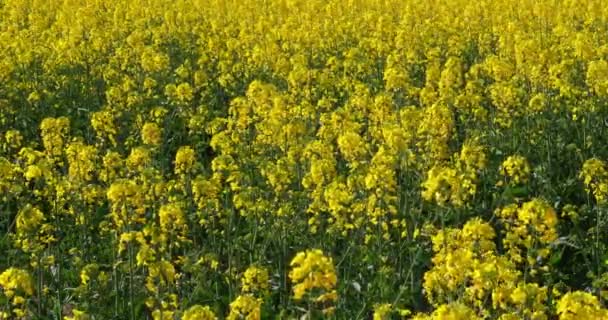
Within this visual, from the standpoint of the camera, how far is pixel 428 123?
6.51 meters

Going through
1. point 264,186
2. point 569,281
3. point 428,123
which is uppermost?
point 428,123

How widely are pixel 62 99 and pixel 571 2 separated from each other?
745 cm

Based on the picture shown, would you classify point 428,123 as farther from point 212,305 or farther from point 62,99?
point 62,99

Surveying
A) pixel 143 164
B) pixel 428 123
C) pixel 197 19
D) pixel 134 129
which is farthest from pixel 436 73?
pixel 197 19

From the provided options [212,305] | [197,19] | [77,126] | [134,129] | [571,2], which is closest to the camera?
[212,305]

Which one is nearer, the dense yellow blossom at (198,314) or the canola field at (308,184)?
the dense yellow blossom at (198,314)

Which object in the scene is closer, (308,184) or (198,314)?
(198,314)

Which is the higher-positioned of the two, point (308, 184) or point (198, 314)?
point (308, 184)

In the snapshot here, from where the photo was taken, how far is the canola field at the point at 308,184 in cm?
463

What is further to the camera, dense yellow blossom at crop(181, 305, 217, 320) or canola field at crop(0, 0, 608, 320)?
canola field at crop(0, 0, 608, 320)

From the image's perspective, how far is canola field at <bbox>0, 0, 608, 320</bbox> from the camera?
463 centimetres

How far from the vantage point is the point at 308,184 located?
584cm

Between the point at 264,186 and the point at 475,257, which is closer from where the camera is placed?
the point at 475,257

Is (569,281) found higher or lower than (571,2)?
lower
